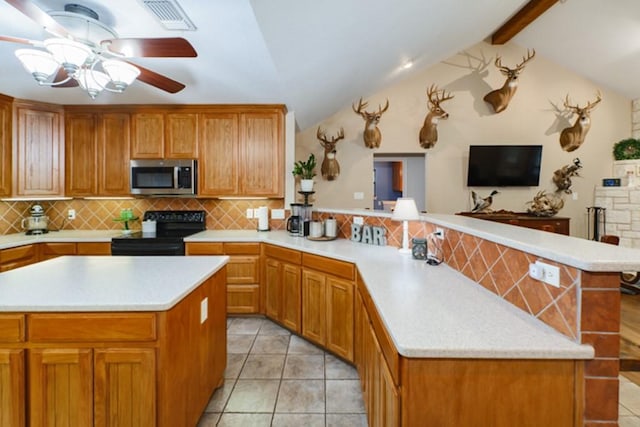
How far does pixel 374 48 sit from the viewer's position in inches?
126

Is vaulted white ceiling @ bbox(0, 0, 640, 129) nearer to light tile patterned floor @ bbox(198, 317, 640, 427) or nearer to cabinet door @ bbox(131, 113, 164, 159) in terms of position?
cabinet door @ bbox(131, 113, 164, 159)

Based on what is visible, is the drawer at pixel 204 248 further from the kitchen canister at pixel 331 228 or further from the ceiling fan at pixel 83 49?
the ceiling fan at pixel 83 49

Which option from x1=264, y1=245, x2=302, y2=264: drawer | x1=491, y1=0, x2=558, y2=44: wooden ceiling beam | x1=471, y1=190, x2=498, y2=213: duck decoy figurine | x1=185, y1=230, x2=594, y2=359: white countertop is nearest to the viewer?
x1=185, y1=230, x2=594, y2=359: white countertop

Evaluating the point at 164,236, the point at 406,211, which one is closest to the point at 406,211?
the point at 406,211

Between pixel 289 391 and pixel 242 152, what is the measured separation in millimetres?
2508

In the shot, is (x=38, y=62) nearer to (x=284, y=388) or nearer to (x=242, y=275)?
(x=242, y=275)

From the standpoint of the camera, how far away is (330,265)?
2.45 meters

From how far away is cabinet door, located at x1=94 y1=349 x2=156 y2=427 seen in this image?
1.33 m

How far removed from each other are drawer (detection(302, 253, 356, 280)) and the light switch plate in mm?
982

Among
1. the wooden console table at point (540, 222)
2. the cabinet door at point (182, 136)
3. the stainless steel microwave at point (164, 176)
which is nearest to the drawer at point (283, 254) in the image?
the stainless steel microwave at point (164, 176)

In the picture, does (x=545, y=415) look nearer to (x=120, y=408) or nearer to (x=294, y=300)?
(x=120, y=408)

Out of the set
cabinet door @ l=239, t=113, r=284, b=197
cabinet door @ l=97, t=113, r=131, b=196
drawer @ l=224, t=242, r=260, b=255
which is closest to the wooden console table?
cabinet door @ l=239, t=113, r=284, b=197

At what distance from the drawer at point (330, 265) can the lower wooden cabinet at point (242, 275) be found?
2.59 ft

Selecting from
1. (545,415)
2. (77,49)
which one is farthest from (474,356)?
(77,49)
